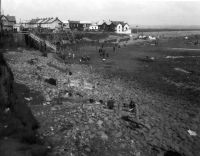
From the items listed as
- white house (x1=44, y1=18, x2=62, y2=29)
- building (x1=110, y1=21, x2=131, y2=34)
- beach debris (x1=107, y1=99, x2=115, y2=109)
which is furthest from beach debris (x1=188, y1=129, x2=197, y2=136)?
building (x1=110, y1=21, x2=131, y2=34)

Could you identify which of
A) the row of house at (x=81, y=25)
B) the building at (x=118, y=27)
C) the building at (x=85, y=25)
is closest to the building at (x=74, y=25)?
the row of house at (x=81, y=25)

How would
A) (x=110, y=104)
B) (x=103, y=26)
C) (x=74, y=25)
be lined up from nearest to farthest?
(x=110, y=104), (x=74, y=25), (x=103, y=26)

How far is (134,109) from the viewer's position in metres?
19.0

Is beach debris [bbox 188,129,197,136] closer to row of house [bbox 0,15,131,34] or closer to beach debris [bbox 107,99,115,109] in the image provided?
beach debris [bbox 107,99,115,109]

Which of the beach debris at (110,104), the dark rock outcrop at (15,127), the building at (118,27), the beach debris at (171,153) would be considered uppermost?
the building at (118,27)

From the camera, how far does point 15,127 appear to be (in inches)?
489

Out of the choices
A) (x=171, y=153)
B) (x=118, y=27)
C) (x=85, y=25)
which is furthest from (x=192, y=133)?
(x=85, y=25)

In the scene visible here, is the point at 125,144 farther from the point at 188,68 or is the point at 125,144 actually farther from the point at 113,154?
the point at 188,68

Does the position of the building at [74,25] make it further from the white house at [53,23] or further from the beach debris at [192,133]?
the beach debris at [192,133]

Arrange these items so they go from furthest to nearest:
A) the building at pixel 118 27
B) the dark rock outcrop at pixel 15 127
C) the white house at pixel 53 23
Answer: the building at pixel 118 27 → the white house at pixel 53 23 → the dark rock outcrop at pixel 15 127

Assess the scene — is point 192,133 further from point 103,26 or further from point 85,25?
point 85,25

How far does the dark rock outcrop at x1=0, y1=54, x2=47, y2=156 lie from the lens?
1089 centimetres

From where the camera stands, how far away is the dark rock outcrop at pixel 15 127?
10.9 meters

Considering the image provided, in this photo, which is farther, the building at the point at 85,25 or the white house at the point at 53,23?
the building at the point at 85,25
